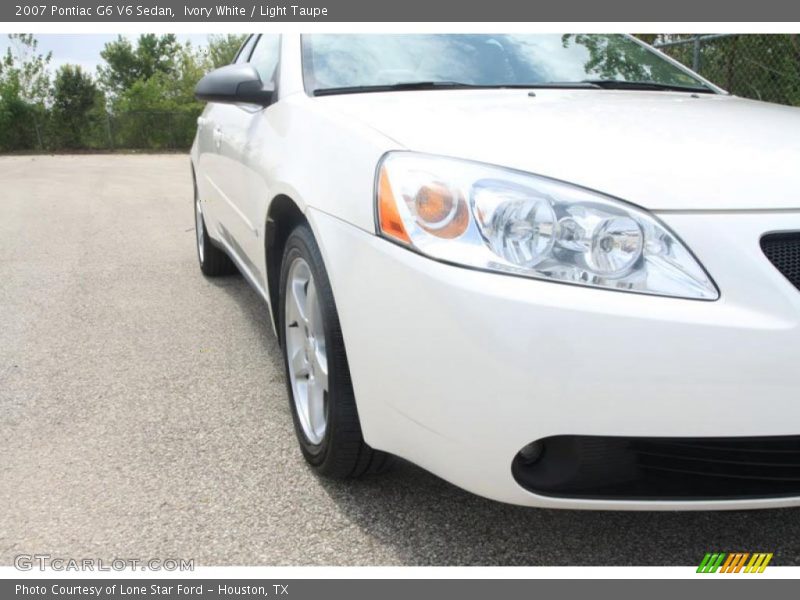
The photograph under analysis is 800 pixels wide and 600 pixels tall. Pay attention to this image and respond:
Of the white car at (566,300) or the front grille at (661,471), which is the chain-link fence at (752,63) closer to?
the white car at (566,300)

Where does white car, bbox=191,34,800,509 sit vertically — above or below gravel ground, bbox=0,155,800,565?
above

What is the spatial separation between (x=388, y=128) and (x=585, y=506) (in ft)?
3.50

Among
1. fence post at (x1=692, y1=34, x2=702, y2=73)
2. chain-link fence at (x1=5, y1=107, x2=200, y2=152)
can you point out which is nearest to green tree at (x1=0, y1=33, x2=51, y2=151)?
chain-link fence at (x1=5, y1=107, x2=200, y2=152)

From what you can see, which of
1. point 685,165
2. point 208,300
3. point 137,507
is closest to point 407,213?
point 685,165

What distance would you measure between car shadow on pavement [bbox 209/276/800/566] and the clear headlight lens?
2.70 feet

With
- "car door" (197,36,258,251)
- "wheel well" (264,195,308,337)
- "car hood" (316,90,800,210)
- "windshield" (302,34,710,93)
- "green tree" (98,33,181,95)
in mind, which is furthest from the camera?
"green tree" (98,33,181,95)

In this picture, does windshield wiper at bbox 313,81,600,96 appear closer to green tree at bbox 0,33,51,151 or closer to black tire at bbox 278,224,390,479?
black tire at bbox 278,224,390,479

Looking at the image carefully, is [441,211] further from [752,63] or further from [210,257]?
[752,63]

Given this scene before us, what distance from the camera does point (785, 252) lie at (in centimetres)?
176

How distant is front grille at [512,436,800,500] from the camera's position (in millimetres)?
1805

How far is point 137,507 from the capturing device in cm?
242

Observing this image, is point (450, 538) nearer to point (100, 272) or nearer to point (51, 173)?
point (100, 272)

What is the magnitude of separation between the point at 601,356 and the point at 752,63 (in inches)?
300

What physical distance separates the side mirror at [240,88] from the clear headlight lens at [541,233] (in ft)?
4.38
